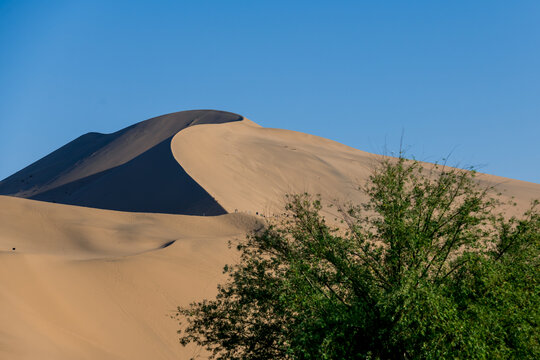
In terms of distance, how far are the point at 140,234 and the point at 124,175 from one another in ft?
87.8

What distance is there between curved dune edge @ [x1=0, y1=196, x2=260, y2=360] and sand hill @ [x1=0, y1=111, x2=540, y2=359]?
5cm

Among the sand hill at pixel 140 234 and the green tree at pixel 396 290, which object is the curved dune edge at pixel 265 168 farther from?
the green tree at pixel 396 290

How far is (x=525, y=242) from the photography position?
10578mm

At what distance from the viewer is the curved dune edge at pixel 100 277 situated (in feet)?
53.2

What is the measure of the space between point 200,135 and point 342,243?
53.5m

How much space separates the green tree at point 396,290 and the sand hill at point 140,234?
395cm

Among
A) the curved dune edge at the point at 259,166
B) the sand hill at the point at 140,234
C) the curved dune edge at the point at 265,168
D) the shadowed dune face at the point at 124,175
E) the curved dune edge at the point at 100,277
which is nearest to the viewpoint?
the curved dune edge at the point at 100,277

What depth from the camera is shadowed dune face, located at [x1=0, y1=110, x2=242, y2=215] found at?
4550 centimetres

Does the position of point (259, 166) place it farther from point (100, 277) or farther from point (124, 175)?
point (100, 277)

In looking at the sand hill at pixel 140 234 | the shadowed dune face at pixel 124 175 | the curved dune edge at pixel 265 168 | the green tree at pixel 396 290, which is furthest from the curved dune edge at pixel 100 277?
the curved dune edge at pixel 265 168

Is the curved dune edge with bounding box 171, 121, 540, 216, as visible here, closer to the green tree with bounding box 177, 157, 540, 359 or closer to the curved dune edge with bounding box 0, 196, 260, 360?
the curved dune edge with bounding box 0, 196, 260, 360

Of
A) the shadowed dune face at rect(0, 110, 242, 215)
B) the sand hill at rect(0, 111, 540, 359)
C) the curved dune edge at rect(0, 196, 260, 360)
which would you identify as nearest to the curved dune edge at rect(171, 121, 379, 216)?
the sand hill at rect(0, 111, 540, 359)

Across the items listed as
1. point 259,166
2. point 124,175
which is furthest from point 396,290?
point 124,175

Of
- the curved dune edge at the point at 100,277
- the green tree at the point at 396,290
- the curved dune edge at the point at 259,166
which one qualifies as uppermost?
the curved dune edge at the point at 259,166
